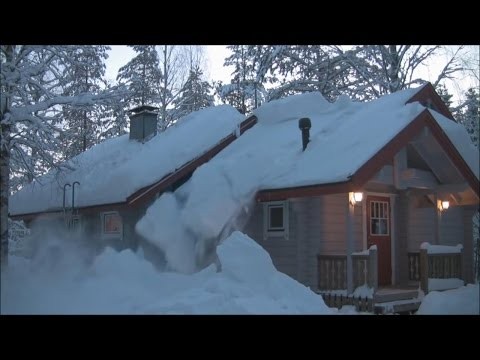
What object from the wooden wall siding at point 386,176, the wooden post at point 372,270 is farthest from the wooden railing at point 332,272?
the wooden wall siding at point 386,176

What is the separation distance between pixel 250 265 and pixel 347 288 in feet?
8.69

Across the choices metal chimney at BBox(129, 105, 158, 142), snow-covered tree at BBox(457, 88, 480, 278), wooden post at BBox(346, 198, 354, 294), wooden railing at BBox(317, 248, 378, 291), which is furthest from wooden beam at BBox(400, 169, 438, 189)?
metal chimney at BBox(129, 105, 158, 142)

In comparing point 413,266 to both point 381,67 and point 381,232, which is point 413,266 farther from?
point 381,67

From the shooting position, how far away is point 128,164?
12.7 metres

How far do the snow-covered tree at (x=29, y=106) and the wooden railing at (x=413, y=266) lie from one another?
6514mm

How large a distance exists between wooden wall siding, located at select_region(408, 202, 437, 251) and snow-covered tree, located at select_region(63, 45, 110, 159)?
6417mm

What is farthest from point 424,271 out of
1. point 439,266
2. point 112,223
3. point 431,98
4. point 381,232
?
point 112,223

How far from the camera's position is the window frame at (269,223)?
1049cm

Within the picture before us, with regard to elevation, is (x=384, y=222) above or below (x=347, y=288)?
above

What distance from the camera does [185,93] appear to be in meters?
20.7

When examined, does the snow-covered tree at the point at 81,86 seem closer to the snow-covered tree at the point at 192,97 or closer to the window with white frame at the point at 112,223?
the window with white frame at the point at 112,223

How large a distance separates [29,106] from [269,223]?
481 cm

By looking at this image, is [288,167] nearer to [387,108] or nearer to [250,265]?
[387,108]
